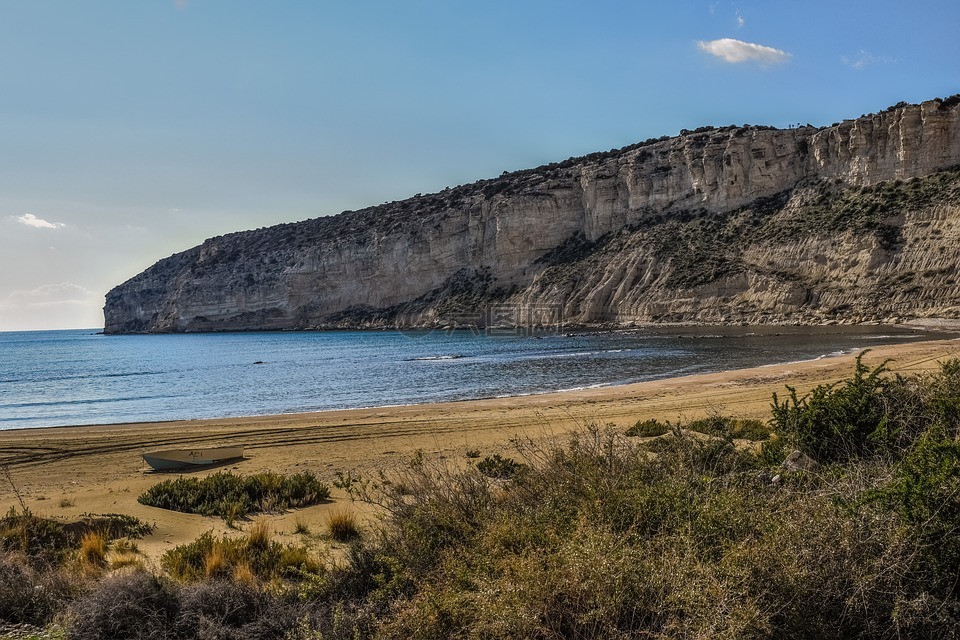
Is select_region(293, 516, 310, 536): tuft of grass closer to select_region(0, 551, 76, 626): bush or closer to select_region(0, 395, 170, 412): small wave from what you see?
select_region(0, 551, 76, 626): bush

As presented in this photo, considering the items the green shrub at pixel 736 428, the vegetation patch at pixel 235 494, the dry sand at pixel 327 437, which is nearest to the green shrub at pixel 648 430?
the green shrub at pixel 736 428

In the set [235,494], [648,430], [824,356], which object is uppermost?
[235,494]

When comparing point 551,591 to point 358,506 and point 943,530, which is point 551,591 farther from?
point 358,506

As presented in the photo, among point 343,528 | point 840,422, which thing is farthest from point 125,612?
point 840,422

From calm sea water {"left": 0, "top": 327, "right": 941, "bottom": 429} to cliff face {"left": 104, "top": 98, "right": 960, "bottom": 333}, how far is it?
31.0 feet

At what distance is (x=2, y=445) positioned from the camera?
15.4m

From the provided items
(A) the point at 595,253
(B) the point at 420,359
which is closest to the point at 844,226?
(A) the point at 595,253

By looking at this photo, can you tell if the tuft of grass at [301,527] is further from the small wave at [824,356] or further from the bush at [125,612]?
the small wave at [824,356]

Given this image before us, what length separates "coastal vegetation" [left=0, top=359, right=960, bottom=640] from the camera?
3.38 metres

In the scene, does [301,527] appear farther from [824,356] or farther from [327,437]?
[824,356]

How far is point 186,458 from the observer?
39.1ft

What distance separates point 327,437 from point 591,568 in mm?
12613

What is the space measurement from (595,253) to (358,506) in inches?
2873

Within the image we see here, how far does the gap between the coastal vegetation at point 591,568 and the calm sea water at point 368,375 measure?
1876 centimetres
